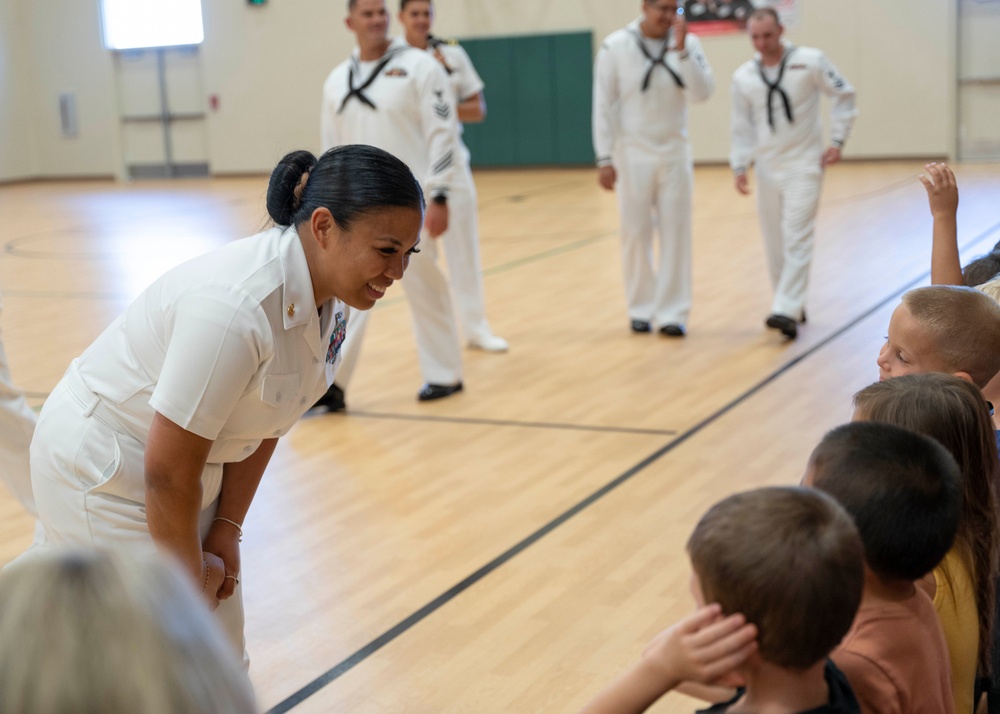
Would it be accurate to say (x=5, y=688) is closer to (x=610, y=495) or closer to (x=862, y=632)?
(x=862, y=632)

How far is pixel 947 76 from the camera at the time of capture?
1444 centimetres

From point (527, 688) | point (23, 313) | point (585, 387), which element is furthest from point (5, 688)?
point (23, 313)

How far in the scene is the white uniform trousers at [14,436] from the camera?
3.54 meters

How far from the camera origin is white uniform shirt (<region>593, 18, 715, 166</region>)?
22.3ft

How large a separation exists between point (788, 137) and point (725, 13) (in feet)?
30.9

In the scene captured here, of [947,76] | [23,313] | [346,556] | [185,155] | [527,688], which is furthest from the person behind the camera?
[185,155]

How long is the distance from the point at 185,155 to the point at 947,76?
12.1 m

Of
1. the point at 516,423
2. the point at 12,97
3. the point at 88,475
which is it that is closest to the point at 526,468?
the point at 516,423

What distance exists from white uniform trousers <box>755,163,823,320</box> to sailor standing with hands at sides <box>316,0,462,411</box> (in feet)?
7.16

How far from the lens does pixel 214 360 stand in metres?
1.88

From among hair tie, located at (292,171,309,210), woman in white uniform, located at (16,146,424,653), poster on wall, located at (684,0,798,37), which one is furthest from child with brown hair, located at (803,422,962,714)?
poster on wall, located at (684,0,798,37)

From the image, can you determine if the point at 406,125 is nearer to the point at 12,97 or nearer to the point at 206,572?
the point at 206,572

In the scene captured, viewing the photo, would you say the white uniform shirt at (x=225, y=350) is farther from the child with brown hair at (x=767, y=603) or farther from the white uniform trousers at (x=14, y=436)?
the white uniform trousers at (x=14, y=436)

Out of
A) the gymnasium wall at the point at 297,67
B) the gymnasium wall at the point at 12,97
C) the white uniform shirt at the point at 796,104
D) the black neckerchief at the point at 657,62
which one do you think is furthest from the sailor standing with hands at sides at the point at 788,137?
the gymnasium wall at the point at 12,97
